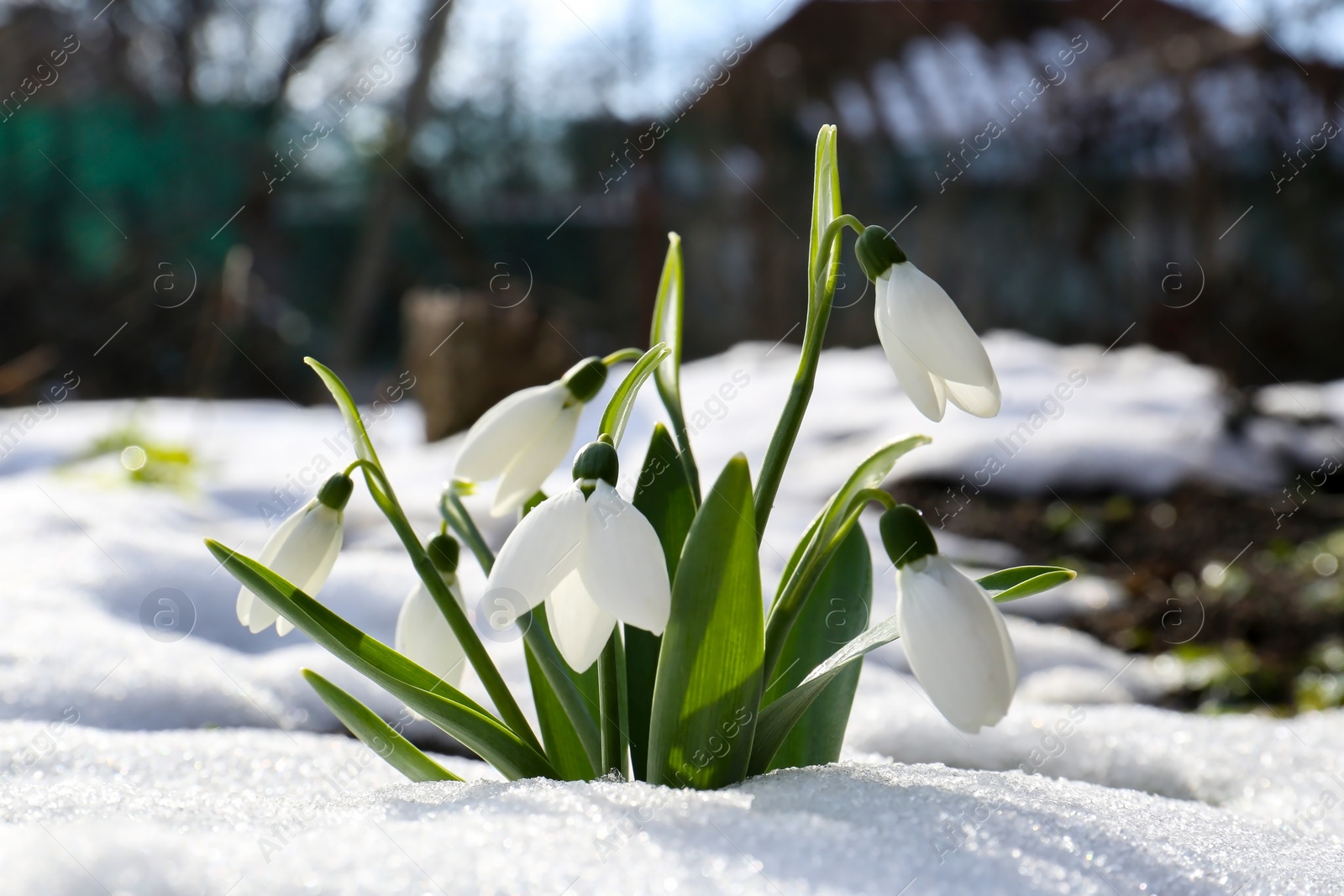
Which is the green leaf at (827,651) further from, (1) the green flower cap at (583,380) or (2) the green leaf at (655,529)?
(1) the green flower cap at (583,380)

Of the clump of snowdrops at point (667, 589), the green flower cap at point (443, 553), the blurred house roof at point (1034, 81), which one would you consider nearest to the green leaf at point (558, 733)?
the clump of snowdrops at point (667, 589)

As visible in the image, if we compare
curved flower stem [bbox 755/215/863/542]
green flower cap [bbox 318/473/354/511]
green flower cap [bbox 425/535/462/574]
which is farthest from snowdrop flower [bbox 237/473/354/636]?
curved flower stem [bbox 755/215/863/542]

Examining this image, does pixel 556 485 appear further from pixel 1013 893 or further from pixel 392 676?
pixel 1013 893

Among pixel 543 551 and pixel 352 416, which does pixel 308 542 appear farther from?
pixel 543 551

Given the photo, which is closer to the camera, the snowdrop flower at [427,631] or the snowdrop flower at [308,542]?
the snowdrop flower at [308,542]

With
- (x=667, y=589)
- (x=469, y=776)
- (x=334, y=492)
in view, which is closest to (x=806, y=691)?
(x=667, y=589)
